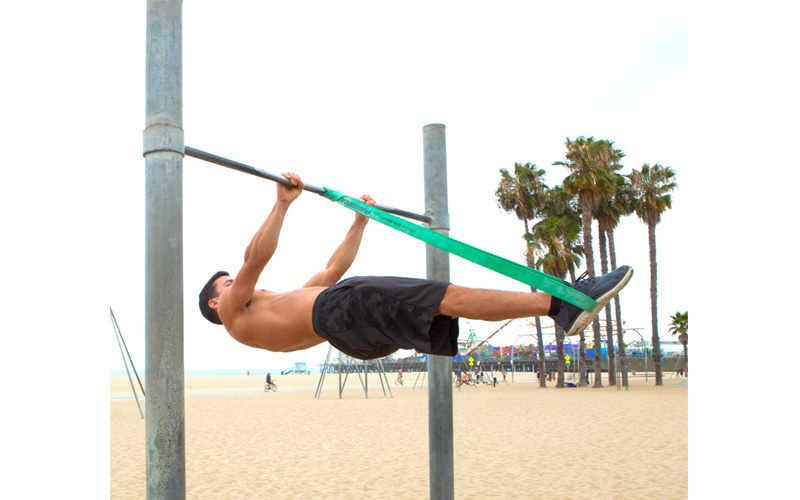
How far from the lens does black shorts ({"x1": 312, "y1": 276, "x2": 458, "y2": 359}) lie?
2957mm

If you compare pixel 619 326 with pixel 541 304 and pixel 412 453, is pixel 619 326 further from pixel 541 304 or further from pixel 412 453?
pixel 541 304

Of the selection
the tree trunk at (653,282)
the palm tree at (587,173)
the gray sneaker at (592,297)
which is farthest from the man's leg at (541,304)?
the tree trunk at (653,282)

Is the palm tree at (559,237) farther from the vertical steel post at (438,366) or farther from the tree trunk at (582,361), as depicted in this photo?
the vertical steel post at (438,366)

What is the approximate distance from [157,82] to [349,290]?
1.27 meters

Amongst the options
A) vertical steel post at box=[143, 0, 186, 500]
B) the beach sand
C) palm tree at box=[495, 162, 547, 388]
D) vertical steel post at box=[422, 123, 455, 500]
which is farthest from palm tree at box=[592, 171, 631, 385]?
vertical steel post at box=[143, 0, 186, 500]

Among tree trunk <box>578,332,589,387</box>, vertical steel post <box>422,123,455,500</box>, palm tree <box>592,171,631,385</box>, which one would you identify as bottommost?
tree trunk <box>578,332,589,387</box>

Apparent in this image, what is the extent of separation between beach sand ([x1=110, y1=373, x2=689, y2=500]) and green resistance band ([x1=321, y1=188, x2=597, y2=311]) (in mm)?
5642

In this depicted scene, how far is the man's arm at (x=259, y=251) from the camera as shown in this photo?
3082mm

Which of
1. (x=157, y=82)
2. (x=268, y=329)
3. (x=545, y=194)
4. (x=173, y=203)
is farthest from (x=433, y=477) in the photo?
(x=545, y=194)

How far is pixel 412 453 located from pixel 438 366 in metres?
7.18

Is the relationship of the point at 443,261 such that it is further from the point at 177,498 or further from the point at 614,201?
the point at 614,201

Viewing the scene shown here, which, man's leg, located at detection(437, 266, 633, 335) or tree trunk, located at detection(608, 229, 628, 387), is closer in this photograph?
man's leg, located at detection(437, 266, 633, 335)

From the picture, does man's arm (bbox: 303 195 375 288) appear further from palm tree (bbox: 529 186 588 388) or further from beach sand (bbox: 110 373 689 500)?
palm tree (bbox: 529 186 588 388)

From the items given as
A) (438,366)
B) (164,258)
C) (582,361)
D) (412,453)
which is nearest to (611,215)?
(582,361)
